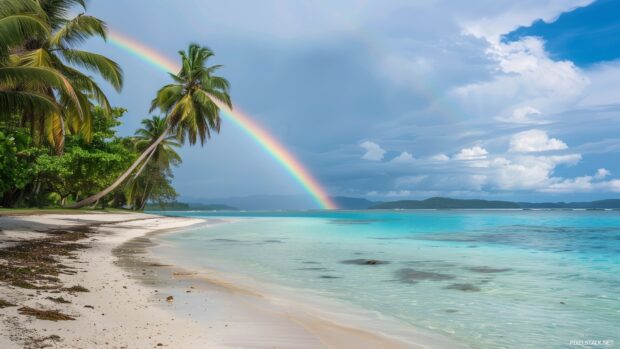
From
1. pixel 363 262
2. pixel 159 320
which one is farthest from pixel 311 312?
pixel 363 262

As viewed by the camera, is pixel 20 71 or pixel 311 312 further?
pixel 20 71

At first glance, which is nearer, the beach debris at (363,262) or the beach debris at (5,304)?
the beach debris at (5,304)

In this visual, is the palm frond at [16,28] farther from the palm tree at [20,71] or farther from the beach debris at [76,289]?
the beach debris at [76,289]

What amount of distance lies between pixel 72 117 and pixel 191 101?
19.1m

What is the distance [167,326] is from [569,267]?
15114mm

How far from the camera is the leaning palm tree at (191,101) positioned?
35812 mm

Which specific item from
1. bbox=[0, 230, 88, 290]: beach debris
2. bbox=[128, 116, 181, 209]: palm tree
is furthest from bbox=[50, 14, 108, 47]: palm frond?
bbox=[128, 116, 181, 209]: palm tree

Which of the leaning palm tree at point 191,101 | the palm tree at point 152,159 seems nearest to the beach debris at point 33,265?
the leaning palm tree at point 191,101

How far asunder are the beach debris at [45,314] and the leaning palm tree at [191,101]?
3058 cm

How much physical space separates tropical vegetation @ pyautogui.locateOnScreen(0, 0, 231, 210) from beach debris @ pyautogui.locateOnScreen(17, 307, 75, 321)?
8864mm

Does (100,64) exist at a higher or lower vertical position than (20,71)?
higher

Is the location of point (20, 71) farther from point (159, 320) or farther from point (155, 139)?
point (155, 139)

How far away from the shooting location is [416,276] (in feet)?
39.9

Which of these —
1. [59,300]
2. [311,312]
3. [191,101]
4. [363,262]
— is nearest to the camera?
[59,300]
